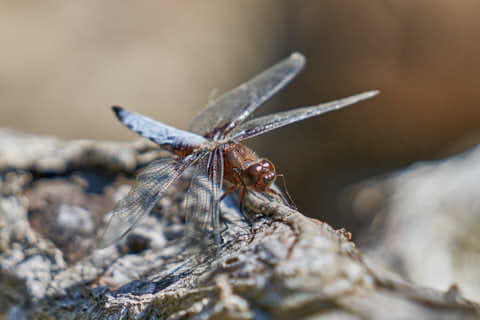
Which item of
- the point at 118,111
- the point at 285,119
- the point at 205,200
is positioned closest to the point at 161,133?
the point at 118,111

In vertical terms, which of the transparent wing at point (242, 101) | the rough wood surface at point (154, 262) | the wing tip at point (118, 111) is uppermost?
the wing tip at point (118, 111)

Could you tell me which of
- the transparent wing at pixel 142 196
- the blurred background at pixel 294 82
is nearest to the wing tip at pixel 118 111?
the transparent wing at pixel 142 196

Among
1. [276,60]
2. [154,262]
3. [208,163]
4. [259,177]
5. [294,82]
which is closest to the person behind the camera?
[154,262]

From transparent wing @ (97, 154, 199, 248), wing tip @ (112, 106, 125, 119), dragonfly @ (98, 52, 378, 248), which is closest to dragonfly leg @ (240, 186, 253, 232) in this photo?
dragonfly @ (98, 52, 378, 248)

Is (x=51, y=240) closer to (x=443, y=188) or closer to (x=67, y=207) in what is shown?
(x=67, y=207)

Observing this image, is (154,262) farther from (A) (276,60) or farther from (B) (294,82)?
(A) (276,60)

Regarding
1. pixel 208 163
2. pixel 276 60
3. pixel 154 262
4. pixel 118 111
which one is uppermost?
pixel 276 60

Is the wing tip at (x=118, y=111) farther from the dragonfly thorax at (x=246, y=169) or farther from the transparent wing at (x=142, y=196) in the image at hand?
the dragonfly thorax at (x=246, y=169)

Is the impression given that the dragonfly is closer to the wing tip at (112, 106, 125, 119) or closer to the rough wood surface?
the wing tip at (112, 106, 125, 119)
